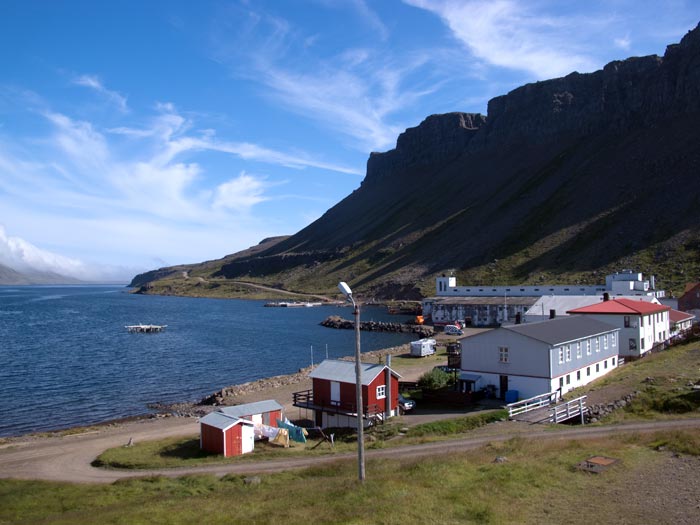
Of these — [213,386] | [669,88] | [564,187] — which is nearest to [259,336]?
[213,386]

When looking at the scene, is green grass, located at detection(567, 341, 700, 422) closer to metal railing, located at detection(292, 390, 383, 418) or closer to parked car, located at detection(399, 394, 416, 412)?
parked car, located at detection(399, 394, 416, 412)

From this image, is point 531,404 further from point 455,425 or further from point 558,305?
point 558,305

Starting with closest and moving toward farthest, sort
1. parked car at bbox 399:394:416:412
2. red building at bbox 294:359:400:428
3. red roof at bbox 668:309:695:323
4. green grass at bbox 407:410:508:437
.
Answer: green grass at bbox 407:410:508:437 < red building at bbox 294:359:400:428 < parked car at bbox 399:394:416:412 < red roof at bbox 668:309:695:323

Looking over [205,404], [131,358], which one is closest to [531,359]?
[205,404]

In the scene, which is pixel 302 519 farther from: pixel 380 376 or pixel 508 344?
pixel 508 344

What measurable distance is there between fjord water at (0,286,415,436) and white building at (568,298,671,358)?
114ft

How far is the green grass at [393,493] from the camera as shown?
16.5m

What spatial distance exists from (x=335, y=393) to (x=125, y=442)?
1369 cm

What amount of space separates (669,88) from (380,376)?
18940cm

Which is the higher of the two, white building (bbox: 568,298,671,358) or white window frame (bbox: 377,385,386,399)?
white building (bbox: 568,298,671,358)

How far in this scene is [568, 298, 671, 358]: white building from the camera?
53094mm

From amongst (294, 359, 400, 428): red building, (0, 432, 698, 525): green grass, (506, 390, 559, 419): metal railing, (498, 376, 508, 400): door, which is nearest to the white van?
(498, 376, 508, 400): door

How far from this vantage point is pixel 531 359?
39.8 m

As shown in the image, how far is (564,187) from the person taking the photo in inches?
7146
